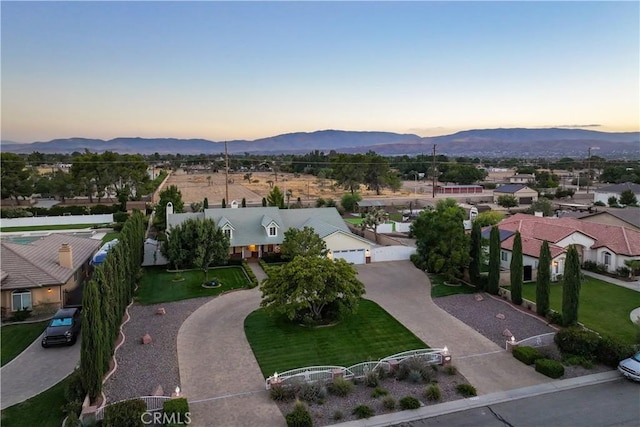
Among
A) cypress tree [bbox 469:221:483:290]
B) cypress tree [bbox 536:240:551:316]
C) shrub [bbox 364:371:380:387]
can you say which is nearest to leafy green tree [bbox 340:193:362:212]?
cypress tree [bbox 469:221:483:290]

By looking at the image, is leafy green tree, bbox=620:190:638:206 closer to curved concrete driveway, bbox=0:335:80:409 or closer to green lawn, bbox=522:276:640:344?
green lawn, bbox=522:276:640:344

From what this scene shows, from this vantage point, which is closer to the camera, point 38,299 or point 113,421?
point 113,421

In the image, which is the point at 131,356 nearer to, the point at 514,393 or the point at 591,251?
the point at 514,393

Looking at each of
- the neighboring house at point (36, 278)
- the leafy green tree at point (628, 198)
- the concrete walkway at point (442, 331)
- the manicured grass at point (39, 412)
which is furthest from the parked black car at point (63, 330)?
the leafy green tree at point (628, 198)

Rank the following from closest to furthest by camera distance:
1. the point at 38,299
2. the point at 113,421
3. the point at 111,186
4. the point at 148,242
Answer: the point at 113,421, the point at 38,299, the point at 148,242, the point at 111,186

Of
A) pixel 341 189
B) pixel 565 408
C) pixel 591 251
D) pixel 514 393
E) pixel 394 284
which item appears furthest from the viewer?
pixel 341 189

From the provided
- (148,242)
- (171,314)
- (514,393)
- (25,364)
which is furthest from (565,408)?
(148,242)
